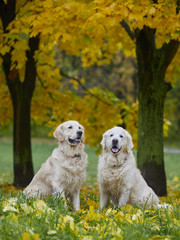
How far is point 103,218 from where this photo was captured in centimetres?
390

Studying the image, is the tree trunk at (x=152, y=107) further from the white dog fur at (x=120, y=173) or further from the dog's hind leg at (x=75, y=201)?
the dog's hind leg at (x=75, y=201)

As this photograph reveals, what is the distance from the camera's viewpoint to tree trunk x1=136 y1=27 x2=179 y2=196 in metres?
6.74

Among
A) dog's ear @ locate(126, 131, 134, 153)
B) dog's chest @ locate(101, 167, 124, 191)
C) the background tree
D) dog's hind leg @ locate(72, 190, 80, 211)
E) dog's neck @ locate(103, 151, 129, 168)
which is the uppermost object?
the background tree

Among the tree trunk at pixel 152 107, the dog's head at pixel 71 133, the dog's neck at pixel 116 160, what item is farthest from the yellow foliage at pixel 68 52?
the dog's neck at pixel 116 160

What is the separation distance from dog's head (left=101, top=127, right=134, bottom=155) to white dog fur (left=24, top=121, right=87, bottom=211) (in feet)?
1.39

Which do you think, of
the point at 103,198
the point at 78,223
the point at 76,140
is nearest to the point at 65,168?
the point at 76,140

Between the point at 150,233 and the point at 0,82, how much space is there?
719 centimetres

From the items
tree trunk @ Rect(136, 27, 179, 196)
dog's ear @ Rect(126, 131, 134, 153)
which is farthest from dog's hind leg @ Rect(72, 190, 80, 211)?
tree trunk @ Rect(136, 27, 179, 196)

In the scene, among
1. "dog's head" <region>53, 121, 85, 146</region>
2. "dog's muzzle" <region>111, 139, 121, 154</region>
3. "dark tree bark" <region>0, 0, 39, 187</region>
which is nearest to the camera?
"dog's muzzle" <region>111, 139, 121, 154</region>

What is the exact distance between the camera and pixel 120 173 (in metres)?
4.75

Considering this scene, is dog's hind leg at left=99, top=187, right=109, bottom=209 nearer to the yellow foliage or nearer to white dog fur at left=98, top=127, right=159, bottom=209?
white dog fur at left=98, top=127, right=159, bottom=209

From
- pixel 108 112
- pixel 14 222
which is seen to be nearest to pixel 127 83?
pixel 108 112

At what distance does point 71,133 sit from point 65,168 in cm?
52

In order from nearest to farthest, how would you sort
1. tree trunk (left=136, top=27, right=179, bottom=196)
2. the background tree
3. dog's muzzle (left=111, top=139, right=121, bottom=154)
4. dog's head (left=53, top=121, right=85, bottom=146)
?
1. dog's muzzle (left=111, top=139, right=121, bottom=154)
2. dog's head (left=53, top=121, right=85, bottom=146)
3. the background tree
4. tree trunk (left=136, top=27, right=179, bottom=196)
